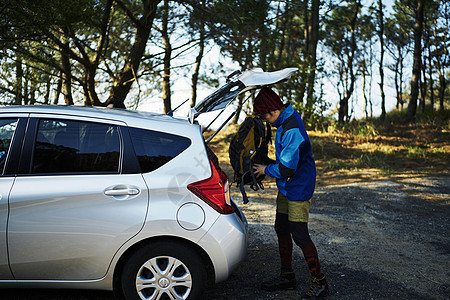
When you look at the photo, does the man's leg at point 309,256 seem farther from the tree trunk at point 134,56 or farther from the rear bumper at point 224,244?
the tree trunk at point 134,56

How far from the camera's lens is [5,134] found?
326 cm

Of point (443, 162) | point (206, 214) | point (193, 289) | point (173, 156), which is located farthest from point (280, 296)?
point (443, 162)

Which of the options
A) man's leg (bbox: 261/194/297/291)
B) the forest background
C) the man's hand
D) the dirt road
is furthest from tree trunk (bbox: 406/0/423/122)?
the man's hand

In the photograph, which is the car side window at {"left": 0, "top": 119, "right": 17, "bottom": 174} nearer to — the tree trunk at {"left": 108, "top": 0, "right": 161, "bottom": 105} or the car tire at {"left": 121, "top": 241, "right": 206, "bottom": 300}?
the car tire at {"left": 121, "top": 241, "right": 206, "bottom": 300}

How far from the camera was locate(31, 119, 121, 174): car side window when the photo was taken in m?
3.21

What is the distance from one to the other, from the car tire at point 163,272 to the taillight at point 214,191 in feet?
1.29

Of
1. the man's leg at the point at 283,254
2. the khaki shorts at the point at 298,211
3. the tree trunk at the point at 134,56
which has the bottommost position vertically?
the man's leg at the point at 283,254

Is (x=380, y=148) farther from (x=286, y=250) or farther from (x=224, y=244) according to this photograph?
(x=224, y=244)

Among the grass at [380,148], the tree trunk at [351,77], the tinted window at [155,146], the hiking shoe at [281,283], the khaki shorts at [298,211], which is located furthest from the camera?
the tree trunk at [351,77]

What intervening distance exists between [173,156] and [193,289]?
104 cm

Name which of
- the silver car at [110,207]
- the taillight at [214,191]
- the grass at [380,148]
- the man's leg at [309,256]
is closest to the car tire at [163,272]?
the silver car at [110,207]

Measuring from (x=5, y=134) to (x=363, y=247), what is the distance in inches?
171

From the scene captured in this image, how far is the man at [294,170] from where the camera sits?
3516 mm

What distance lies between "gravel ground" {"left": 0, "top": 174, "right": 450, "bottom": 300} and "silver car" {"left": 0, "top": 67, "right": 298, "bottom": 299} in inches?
26.5
